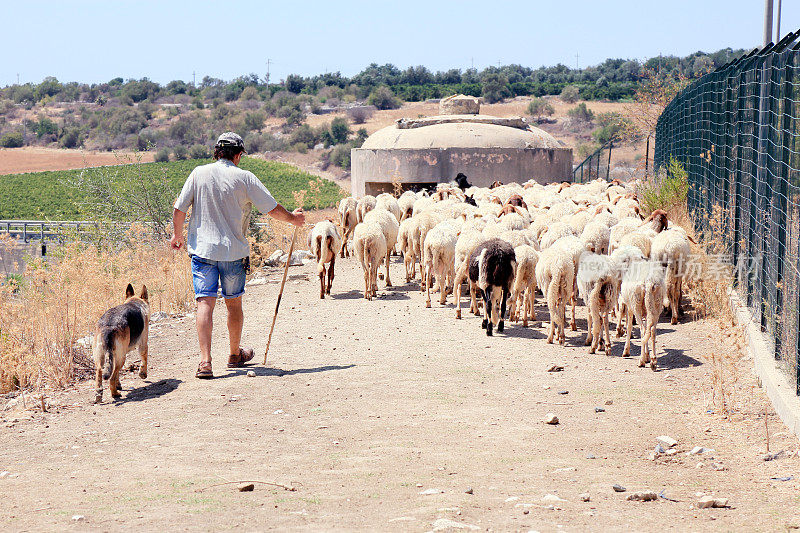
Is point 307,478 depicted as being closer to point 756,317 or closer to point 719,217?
point 756,317

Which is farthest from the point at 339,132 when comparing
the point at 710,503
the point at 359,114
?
the point at 710,503

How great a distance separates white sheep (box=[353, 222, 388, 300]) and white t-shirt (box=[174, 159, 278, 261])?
4341mm

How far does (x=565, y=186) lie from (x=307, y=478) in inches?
532

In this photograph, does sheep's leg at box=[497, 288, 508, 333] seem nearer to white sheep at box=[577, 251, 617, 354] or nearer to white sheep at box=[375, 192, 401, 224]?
white sheep at box=[577, 251, 617, 354]

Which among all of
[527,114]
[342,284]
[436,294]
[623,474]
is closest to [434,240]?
[436,294]

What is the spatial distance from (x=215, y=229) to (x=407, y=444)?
9.76ft

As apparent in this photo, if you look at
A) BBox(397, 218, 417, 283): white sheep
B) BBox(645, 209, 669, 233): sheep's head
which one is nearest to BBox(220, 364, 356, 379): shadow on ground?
BBox(645, 209, 669, 233): sheep's head

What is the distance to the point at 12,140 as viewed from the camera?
92.0 metres

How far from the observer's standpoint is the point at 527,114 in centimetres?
8188

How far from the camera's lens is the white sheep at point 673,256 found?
9.34m

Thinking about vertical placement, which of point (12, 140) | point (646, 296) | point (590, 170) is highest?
point (12, 140)

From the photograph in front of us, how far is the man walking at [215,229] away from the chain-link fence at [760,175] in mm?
4051

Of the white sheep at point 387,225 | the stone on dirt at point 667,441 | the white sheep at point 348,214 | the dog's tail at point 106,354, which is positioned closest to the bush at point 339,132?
the white sheep at point 348,214

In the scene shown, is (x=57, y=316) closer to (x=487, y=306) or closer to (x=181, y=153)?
(x=487, y=306)
